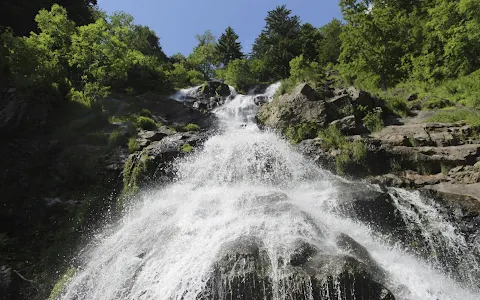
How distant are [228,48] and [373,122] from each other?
39.5m

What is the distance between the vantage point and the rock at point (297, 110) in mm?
16656

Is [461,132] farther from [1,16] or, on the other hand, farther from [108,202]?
[1,16]

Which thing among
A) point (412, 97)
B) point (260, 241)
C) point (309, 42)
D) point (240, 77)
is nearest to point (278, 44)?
point (309, 42)

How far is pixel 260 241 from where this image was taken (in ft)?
27.2

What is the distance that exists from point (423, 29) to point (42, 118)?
84.8ft

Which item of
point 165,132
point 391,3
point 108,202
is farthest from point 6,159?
point 391,3

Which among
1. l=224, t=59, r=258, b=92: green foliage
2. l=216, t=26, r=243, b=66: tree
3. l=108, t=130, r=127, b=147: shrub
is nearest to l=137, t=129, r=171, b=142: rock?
l=108, t=130, r=127, b=147: shrub

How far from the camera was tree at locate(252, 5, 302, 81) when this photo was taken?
1519 inches

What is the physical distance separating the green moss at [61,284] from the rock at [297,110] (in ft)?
36.7

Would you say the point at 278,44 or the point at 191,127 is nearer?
the point at 191,127

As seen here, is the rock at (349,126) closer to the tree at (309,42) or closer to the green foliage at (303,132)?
the green foliage at (303,132)

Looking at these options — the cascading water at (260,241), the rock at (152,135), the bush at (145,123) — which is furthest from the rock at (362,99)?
A: the bush at (145,123)

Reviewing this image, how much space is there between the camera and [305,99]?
57.5ft

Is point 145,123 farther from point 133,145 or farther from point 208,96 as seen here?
point 208,96
